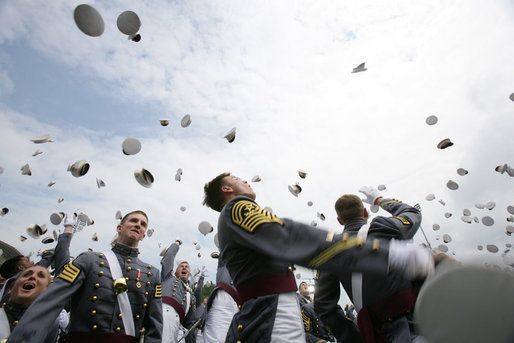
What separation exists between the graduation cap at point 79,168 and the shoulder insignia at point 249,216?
217 inches

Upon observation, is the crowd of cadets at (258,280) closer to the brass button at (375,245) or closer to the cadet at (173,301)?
the brass button at (375,245)

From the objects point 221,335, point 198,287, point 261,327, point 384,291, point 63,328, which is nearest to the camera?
point 261,327

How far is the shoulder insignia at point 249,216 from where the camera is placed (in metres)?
2.03

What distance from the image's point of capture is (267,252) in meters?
1.91

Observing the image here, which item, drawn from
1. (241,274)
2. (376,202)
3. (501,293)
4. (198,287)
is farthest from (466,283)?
(198,287)

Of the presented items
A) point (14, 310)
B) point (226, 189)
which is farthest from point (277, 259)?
point (14, 310)

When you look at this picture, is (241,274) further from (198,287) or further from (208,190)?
(198,287)

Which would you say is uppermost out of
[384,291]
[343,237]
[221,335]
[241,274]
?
[343,237]

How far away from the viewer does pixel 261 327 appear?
2.13m

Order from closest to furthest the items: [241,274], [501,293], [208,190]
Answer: [501,293]
[241,274]
[208,190]

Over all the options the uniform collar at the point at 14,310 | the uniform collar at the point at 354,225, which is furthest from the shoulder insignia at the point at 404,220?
the uniform collar at the point at 14,310

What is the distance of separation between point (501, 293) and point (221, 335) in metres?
5.24

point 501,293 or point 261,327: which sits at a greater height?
point 501,293

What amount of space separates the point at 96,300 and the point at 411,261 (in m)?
2.99
